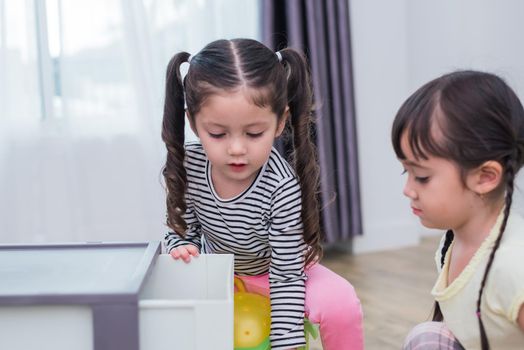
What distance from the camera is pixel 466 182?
3.41 feet

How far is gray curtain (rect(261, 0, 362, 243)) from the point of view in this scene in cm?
241

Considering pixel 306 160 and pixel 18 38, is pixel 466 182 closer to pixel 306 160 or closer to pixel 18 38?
pixel 306 160

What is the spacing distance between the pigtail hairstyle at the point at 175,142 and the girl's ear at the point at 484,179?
53cm

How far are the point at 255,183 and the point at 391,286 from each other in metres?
1.09

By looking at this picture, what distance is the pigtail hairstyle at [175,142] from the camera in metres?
1.27

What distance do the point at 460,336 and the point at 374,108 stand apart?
5.43ft

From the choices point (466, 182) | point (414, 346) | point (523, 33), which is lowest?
point (414, 346)

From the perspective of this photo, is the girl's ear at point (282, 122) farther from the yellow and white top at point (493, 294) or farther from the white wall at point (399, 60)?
the white wall at point (399, 60)

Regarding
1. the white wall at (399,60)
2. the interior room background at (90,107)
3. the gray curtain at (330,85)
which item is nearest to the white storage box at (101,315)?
the interior room background at (90,107)

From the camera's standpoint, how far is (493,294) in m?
1.02

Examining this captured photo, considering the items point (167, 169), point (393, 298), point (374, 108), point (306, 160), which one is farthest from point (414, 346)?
point (374, 108)

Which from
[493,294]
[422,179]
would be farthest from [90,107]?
[493,294]

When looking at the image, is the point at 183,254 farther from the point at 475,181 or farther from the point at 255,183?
the point at 475,181

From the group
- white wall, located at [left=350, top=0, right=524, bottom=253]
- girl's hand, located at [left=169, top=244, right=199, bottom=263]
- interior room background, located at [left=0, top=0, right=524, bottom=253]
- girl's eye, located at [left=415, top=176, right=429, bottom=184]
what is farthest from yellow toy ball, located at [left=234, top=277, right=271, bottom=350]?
white wall, located at [left=350, top=0, right=524, bottom=253]
